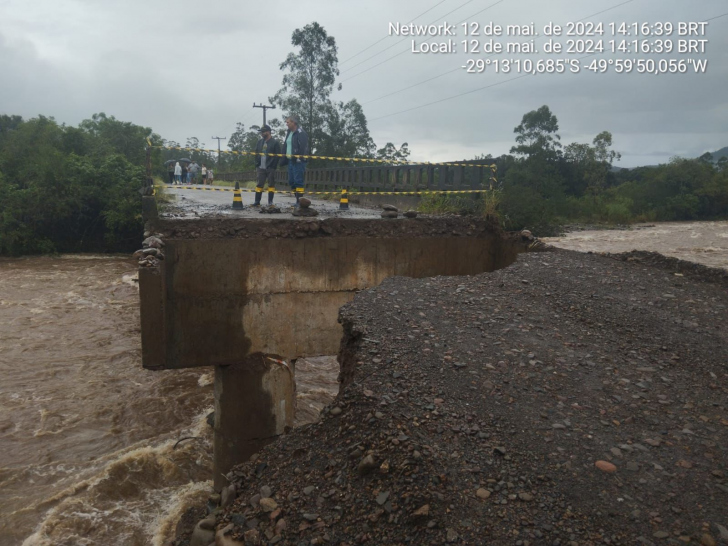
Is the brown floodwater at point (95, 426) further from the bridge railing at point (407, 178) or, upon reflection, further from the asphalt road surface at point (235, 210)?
the bridge railing at point (407, 178)

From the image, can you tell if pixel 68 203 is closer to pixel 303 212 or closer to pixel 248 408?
pixel 303 212

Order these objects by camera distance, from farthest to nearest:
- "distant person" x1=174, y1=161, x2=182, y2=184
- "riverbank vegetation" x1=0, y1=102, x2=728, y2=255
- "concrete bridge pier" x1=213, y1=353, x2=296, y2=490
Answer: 1. "distant person" x1=174, y1=161, x2=182, y2=184
2. "riverbank vegetation" x1=0, y1=102, x2=728, y2=255
3. "concrete bridge pier" x1=213, y1=353, x2=296, y2=490

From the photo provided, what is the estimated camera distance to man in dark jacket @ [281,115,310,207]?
36.5 ft

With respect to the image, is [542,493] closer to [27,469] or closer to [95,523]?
[95,523]

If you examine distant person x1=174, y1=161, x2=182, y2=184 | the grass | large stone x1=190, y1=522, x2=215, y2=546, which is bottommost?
large stone x1=190, y1=522, x2=215, y2=546

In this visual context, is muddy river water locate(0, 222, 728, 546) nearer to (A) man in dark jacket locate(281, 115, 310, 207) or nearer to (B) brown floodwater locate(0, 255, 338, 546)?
(B) brown floodwater locate(0, 255, 338, 546)

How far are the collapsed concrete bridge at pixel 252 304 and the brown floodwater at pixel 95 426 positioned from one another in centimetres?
130

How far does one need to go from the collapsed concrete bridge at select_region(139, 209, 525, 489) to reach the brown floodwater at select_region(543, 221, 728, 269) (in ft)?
12.3

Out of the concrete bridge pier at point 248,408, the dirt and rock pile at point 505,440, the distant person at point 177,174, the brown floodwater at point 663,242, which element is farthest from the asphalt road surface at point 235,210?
the distant person at point 177,174

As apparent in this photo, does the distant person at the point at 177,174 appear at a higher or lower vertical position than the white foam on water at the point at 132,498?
higher

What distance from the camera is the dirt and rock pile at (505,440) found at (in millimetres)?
2986

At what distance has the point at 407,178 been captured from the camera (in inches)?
564

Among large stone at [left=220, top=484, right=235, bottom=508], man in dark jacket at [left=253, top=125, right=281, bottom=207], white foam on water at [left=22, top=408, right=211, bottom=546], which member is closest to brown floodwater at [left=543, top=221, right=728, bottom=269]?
man in dark jacket at [left=253, top=125, right=281, bottom=207]

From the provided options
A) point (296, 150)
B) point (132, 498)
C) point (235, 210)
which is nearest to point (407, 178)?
point (296, 150)
